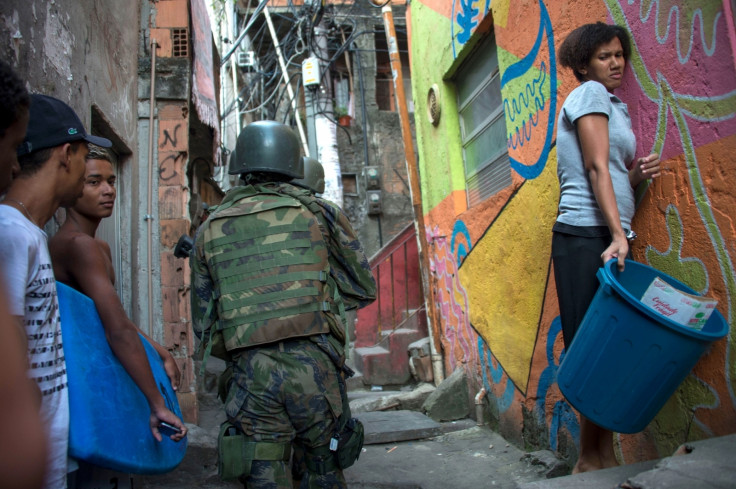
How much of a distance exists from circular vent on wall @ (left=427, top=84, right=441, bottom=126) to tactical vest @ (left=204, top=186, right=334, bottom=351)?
9.88ft

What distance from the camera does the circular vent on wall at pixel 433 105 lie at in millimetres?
5094

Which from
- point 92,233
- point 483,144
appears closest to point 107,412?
point 92,233

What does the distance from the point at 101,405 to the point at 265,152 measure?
137 centimetres

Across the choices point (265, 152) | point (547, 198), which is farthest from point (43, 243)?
point (547, 198)

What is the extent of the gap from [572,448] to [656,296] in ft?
4.37

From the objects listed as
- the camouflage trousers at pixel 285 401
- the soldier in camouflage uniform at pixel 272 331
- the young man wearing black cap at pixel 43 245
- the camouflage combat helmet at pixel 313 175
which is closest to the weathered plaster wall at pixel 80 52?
the young man wearing black cap at pixel 43 245

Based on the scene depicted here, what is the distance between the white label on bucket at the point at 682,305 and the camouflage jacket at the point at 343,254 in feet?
3.78

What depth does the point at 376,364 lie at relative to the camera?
619 cm

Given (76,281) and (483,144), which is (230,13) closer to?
(483,144)

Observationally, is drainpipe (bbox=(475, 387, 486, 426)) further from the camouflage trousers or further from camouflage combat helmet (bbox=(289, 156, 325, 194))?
the camouflage trousers

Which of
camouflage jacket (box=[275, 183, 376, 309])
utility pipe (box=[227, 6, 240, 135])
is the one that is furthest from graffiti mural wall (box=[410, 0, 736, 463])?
utility pipe (box=[227, 6, 240, 135])

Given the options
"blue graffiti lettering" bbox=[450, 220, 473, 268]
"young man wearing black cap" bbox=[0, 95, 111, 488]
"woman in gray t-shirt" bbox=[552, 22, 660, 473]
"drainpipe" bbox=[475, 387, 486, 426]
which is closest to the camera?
"young man wearing black cap" bbox=[0, 95, 111, 488]

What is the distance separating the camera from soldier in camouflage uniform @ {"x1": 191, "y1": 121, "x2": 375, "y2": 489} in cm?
220

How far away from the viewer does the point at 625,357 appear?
1790 millimetres
